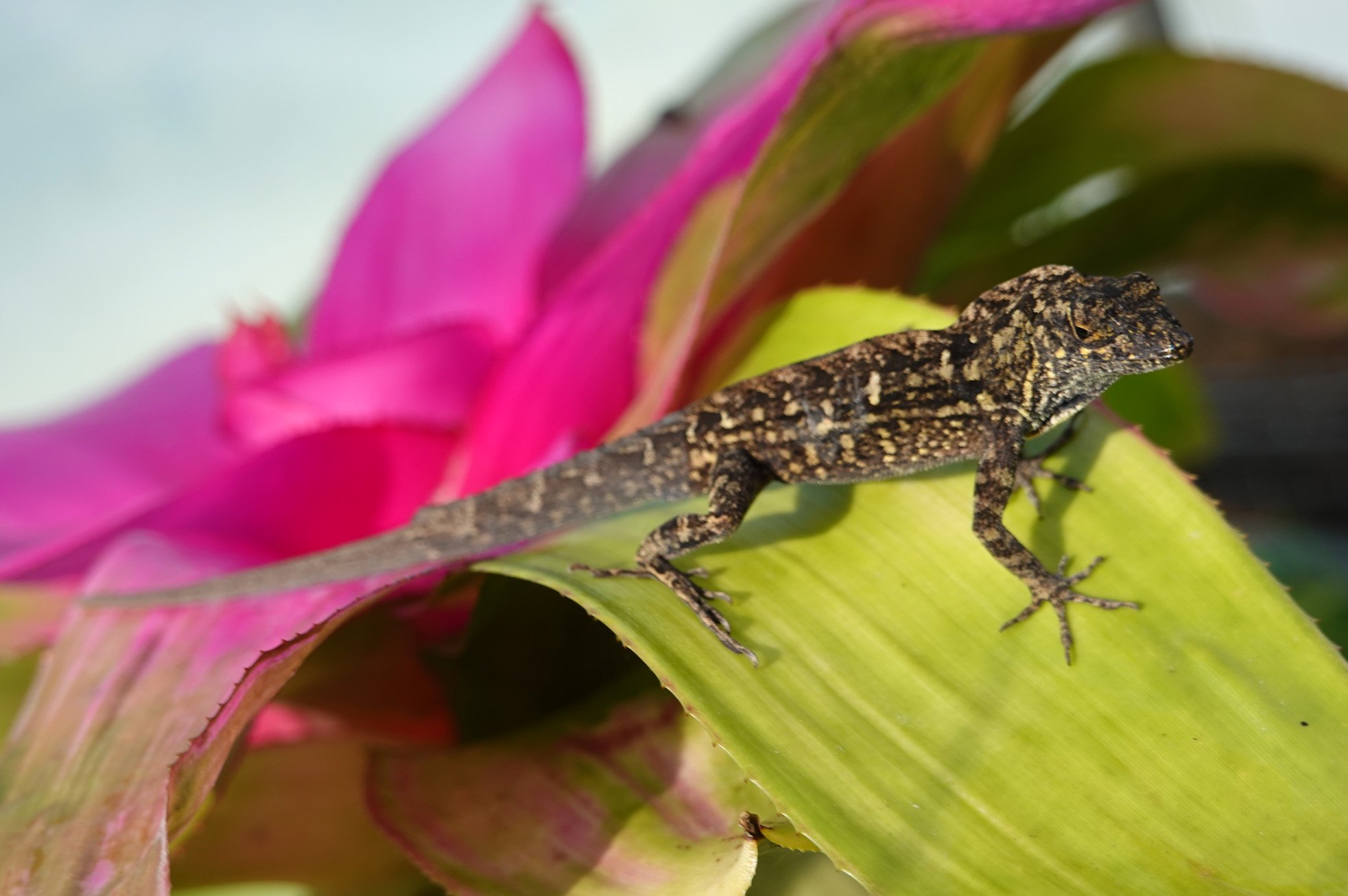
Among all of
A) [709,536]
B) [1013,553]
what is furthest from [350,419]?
[1013,553]

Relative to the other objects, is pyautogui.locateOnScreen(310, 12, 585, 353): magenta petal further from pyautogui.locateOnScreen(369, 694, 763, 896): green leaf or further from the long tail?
pyautogui.locateOnScreen(369, 694, 763, 896): green leaf

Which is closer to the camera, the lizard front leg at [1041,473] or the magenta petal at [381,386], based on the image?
the lizard front leg at [1041,473]

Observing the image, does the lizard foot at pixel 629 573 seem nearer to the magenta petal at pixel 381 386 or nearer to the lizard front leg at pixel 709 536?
the lizard front leg at pixel 709 536

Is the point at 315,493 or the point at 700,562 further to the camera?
the point at 315,493

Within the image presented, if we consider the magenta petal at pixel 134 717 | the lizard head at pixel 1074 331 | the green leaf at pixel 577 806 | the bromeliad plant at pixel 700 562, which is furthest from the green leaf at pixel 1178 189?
the magenta petal at pixel 134 717

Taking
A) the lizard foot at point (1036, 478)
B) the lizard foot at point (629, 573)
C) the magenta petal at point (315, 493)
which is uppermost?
the magenta petal at point (315, 493)

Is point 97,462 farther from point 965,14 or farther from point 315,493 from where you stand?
point 965,14

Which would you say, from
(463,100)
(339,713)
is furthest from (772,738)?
(463,100)

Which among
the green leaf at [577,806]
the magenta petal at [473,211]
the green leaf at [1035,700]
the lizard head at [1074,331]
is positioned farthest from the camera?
the magenta petal at [473,211]

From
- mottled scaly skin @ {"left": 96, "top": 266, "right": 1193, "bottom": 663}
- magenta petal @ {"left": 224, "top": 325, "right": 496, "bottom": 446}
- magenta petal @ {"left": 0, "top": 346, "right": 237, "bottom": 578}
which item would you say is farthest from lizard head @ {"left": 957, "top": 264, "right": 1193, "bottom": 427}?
magenta petal @ {"left": 0, "top": 346, "right": 237, "bottom": 578}
